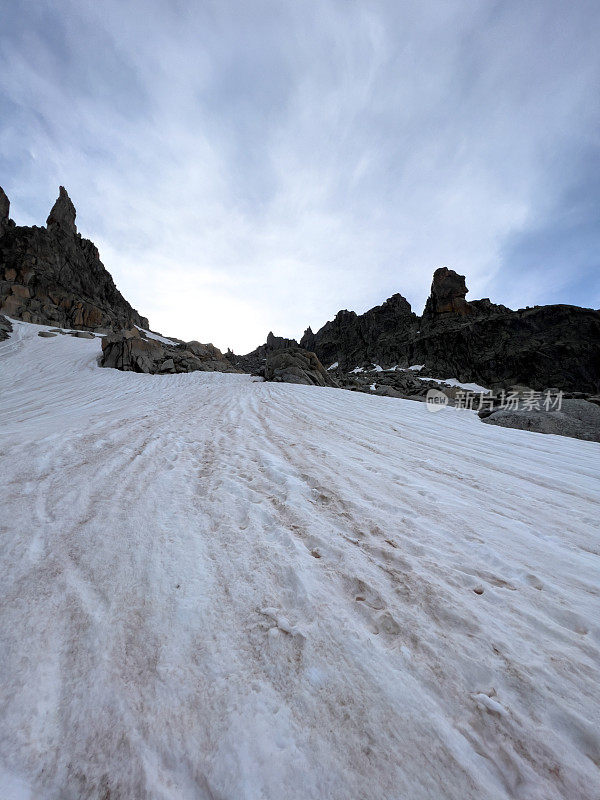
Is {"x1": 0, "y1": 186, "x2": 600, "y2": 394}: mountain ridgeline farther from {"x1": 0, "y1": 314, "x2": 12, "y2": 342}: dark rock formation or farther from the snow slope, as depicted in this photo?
the snow slope

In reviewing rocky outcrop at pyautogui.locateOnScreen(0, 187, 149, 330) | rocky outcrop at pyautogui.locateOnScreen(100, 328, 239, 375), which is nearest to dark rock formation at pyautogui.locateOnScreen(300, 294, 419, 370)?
rocky outcrop at pyautogui.locateOnScreen(0, 187, 149, 330)

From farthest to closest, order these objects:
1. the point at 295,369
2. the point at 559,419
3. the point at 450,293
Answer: the point at 450,293 < the point at 295,369 < the point at 559,419

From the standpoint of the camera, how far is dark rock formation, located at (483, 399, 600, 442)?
287 inches

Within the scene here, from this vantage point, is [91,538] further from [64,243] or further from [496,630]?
[64,243]

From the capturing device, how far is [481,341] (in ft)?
191

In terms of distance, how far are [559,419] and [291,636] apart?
30.4 ft

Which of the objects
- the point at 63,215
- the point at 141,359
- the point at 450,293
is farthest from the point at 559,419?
the point at 63,215

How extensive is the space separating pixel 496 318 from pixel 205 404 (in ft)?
223

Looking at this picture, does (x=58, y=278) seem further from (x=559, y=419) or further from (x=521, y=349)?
(x=521, y=349)

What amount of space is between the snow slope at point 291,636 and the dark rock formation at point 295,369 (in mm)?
13221

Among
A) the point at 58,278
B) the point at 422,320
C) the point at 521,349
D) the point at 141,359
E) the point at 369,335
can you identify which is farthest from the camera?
the point at 369,335

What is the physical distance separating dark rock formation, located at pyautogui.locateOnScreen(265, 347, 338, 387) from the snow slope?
13.2m

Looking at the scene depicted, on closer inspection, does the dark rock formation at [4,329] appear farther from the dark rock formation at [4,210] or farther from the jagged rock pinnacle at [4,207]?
the jagged rock pinnacle at [4,207]

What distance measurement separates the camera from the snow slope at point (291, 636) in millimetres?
957
